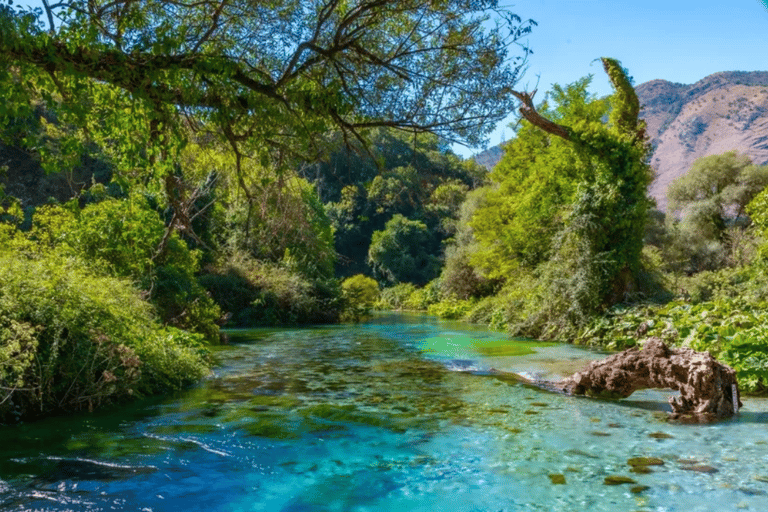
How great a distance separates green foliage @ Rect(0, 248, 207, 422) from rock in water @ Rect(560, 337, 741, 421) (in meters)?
6.07

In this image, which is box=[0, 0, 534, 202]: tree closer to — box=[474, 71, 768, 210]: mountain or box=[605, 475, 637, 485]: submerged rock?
box=[605, 475, 637, 485]: submerged rock

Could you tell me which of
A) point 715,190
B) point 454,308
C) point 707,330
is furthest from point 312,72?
point 715,190

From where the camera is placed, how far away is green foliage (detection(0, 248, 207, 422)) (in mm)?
6562

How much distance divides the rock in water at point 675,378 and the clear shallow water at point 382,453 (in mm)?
268

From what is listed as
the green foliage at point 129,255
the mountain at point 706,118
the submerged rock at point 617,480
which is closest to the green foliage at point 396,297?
the green foliage at point 129,255

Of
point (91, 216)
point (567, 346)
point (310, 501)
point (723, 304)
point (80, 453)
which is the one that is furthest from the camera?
point (567, 346)

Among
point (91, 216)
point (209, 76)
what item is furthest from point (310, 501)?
point (91, 216)

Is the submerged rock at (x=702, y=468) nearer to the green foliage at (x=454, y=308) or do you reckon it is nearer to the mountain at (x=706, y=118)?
the green foliage at (x=454, y=308)

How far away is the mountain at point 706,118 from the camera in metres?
95.1

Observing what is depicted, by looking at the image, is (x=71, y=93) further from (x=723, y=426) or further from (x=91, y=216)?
(x=91, y=216)

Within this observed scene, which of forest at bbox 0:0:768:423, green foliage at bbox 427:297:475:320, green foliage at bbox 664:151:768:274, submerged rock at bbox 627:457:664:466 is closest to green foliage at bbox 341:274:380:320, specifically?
green foliage at bbox 427:297:475:320

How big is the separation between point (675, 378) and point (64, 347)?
23.3ft

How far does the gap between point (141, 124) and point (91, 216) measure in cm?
916

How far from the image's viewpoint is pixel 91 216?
14.3 m
